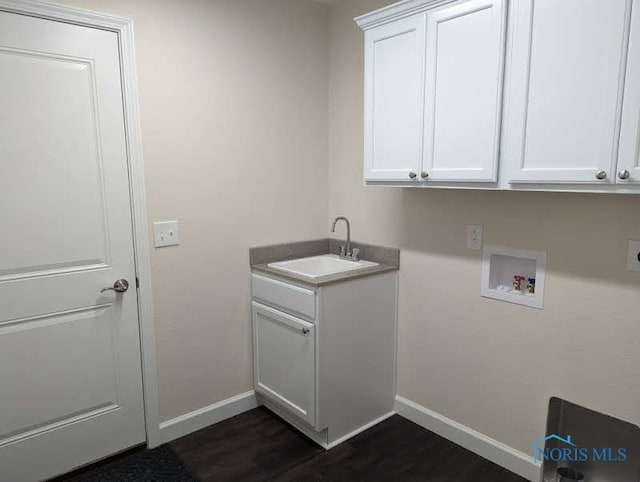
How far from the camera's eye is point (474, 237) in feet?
7.16

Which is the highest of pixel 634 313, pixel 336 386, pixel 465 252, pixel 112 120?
pixel 112 120

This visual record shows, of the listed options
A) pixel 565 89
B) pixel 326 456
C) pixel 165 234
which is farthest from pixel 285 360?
pixel 565 89

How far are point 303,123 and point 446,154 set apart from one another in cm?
116

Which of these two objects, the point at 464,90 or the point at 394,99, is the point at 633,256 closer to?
the point at 464,90

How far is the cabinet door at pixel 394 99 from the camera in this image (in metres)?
1.99

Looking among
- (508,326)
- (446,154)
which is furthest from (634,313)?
(446,154)

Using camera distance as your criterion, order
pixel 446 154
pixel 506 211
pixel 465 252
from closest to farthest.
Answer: pixel 446 154
pixel 506 211
pixel 465 252

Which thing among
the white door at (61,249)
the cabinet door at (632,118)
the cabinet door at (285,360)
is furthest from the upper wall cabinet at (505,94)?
the white door at (61,249)

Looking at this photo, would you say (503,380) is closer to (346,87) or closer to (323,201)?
(323,201)

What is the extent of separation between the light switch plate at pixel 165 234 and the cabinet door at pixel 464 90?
51.9 inches

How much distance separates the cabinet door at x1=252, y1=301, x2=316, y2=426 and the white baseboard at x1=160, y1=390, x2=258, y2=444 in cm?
12

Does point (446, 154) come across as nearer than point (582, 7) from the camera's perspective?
No

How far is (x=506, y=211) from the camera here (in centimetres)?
204

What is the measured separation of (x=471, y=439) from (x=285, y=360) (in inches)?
41.9
